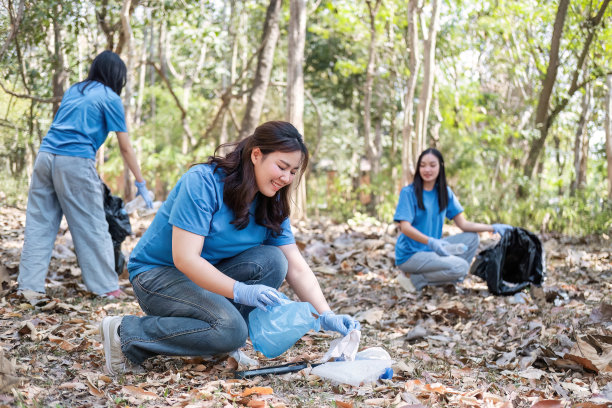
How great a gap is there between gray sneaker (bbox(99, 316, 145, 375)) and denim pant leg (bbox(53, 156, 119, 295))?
1.53 m

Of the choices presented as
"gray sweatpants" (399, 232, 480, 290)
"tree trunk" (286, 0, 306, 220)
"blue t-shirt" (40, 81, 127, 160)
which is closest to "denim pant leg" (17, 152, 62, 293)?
"blue t-shirt" (40, 81, 127, 160)

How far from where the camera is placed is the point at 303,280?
9.90ft

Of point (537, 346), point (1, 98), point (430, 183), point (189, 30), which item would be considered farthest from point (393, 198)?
point (537, 346)

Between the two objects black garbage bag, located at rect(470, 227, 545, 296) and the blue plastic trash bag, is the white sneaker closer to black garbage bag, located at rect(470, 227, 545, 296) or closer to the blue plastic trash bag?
black garbage bag, located at rect(470, 227, 545, 296)

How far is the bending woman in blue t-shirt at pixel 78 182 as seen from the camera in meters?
4.12

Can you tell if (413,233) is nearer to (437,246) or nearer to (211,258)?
(437,246)

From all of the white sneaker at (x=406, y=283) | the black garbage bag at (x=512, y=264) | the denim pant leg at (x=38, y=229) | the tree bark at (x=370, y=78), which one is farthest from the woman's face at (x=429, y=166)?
the tree bark at (x=370, y=78)

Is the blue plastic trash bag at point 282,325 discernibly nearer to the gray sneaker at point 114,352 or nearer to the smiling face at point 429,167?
the gray sneaker at point 114,352

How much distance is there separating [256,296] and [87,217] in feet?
6.71

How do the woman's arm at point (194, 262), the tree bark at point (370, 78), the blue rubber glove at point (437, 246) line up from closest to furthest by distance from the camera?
the woman's arm at point (194, 262) < the blue rubber glove at point (437, 246) < the tree bark at point (370, 78)

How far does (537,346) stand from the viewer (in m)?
3.49

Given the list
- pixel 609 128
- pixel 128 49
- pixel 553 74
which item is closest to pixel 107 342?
pixel 128 49

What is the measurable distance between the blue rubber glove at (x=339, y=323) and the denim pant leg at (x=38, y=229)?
2239 mm

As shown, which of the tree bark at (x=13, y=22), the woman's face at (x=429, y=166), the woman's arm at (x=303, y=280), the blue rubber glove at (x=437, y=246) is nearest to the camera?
the woman's arm at (x=303, y=280)
